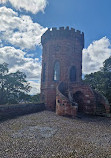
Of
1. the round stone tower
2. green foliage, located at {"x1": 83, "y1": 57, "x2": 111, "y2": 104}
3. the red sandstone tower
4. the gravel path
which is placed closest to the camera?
the gravel path

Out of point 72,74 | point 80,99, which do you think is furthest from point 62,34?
point 80,99

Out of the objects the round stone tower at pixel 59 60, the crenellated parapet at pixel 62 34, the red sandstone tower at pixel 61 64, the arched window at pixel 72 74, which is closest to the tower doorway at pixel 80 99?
the red sandstone tower at pixel 61 64

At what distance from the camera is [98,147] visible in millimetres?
4652

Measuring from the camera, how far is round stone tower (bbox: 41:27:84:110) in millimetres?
15778

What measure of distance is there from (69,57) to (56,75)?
9.40ft

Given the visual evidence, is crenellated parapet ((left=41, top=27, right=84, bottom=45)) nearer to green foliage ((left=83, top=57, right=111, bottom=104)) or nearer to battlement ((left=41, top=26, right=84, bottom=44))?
battlement ((left=41, top=26, right=84, bottom=44))

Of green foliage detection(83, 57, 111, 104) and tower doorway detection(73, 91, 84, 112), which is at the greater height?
green foliage detection(83, 57, 111, 104)

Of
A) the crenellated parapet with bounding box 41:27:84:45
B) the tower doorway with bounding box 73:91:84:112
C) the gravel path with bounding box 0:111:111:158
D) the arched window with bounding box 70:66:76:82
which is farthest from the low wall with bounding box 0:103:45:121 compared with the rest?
the crenellated parapet with bounding box 41:27:84:45

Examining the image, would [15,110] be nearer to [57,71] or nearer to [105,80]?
[57,71]

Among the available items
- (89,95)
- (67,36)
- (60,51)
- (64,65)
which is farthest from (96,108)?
(67,36)

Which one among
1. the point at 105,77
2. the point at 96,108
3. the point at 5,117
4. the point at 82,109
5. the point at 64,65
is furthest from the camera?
the point at 105,77

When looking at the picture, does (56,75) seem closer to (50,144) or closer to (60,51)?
(60,51)

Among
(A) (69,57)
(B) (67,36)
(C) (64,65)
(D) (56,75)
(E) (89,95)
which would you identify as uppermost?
(B) (67,36)

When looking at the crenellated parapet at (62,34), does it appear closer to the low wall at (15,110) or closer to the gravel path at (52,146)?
the low wall at (15,110)
